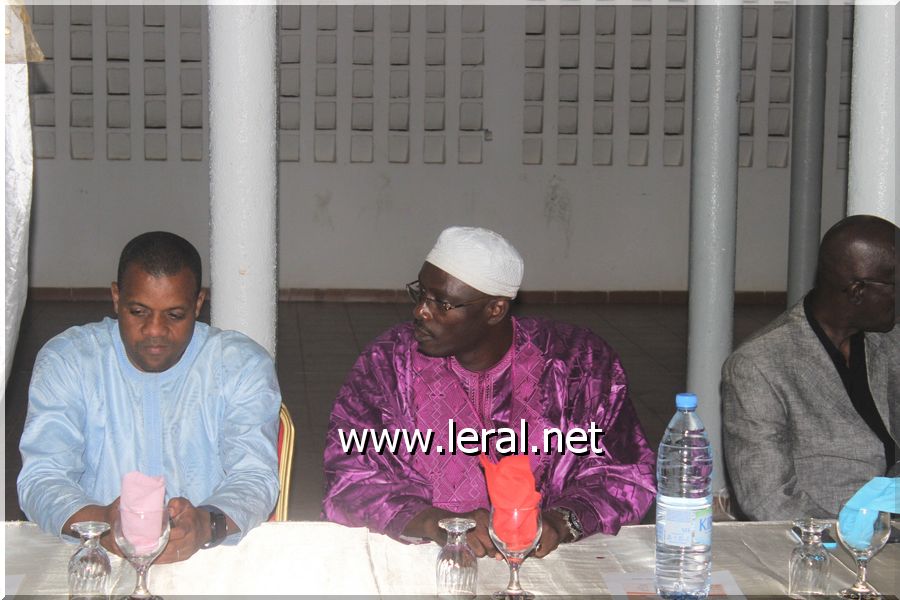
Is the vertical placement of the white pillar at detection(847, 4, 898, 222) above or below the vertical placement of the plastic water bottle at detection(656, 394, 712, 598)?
above

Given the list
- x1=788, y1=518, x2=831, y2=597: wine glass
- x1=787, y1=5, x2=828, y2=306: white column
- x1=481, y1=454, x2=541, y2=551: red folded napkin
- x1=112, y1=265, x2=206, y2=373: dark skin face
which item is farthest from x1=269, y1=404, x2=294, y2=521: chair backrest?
x1=787, y1=5, x2=828, y2=306: white column

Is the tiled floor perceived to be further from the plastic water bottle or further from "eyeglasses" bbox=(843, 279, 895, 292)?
the plastic water bottle

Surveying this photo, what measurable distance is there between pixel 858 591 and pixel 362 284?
931 cm

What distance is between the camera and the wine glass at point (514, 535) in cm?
225

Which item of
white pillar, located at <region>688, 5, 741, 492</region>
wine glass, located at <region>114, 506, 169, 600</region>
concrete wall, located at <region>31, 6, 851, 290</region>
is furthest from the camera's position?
concrete wall, located at <region>31, 6, 851, 290</region>

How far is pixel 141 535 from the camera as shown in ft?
7.17

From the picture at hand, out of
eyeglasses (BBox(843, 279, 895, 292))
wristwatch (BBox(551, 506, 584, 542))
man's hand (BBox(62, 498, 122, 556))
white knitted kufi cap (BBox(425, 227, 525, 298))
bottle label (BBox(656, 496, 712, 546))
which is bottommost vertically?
wristwatch (BBox(551, 506, 584, 542))

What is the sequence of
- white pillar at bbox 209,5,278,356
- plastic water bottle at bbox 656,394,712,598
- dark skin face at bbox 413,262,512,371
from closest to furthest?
plastic water bottle at bbox 656,394,712,598
dark skin face at bbox 413,262,512,371
white pillar at bbox 209,5,278,356

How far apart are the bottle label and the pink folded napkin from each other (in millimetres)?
Result: 964

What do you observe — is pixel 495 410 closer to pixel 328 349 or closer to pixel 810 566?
pixel 810 566

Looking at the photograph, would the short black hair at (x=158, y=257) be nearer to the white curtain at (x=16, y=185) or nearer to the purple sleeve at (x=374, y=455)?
the white curtain at (x=16, y=185)

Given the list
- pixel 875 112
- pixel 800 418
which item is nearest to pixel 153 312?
pixel 800 418

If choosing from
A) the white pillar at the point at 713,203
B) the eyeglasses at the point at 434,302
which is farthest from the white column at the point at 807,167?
the eyeglasses at the point at 434,302

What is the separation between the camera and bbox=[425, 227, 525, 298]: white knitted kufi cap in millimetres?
3061
